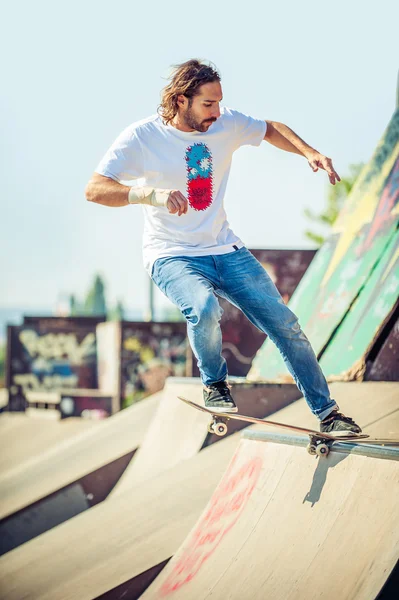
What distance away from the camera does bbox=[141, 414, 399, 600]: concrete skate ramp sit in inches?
151

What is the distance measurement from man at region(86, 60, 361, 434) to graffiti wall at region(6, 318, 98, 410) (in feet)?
70.6

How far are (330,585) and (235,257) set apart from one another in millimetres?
2010

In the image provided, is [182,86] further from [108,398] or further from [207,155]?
[108,398]

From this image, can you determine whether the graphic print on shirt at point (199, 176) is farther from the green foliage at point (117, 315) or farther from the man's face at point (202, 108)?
the green foliage at point (117, 315)

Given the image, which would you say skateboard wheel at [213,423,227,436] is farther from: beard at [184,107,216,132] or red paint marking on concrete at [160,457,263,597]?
beard at [184,107,216,132]

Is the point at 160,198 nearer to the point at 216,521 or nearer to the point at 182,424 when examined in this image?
the point at 216,521

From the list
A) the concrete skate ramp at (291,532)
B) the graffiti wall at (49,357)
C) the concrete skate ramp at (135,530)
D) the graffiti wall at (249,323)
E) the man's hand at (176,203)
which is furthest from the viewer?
the graffiti wall at (49,357)

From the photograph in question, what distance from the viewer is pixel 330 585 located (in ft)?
12.5

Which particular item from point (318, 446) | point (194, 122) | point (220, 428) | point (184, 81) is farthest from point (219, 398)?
point (184, 81)

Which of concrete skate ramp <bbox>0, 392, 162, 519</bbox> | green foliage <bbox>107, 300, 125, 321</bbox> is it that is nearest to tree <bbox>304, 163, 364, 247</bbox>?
green foliage <bbox>107, 300, 125, 321</bbox>

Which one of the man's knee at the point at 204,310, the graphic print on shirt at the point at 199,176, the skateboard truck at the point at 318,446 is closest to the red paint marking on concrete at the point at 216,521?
the skateboard truck at the point at 318,446

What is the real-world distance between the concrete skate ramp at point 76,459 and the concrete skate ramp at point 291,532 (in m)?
3.78

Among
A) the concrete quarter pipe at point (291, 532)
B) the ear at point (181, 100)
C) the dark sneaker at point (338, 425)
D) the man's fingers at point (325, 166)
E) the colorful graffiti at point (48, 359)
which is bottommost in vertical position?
the colorful graffiti at point (48, 359)

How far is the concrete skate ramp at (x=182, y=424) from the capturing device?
7.55 metres
